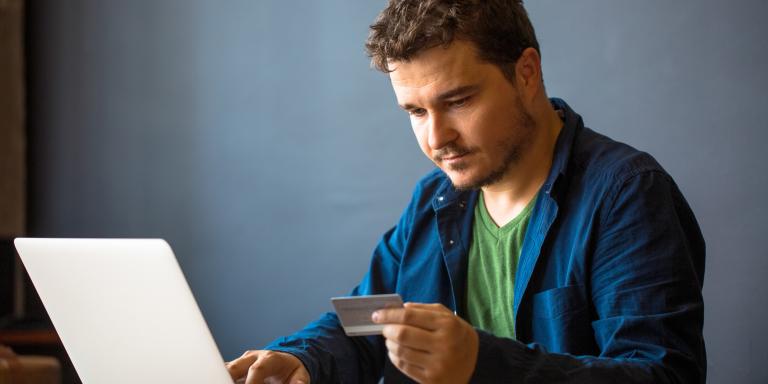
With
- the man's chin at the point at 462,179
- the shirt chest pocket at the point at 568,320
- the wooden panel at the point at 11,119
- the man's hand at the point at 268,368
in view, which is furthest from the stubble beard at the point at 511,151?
the wooden panel at the point at 11,119

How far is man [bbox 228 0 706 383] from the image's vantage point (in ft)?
4.07

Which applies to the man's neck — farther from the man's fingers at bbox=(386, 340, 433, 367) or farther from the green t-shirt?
the man's fingers at bbox=(386, 340, 433, 367)

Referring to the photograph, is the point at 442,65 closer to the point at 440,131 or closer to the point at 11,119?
the point at 440,131

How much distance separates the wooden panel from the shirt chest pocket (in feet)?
7.59

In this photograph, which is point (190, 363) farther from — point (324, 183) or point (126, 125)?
point (126, 125)

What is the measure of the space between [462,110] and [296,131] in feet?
4.04

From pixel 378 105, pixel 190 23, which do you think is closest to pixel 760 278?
pixel 378 105

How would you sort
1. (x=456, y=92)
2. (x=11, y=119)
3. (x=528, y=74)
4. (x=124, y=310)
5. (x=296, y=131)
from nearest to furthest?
(x=124, y=310) < (x=456, y=92) < (x=528, y=74) < (x=296, y=131) < (x=11, y=119)

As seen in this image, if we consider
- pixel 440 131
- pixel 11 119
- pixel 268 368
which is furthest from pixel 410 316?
pixel 11 119

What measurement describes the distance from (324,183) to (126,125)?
2.81ft

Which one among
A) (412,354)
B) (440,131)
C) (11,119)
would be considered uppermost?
(440,131)

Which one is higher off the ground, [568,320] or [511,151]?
[511,151]

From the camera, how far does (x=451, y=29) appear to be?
4.84ft

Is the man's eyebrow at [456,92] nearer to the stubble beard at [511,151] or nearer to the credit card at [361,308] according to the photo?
the stubble beard at [511,151]
